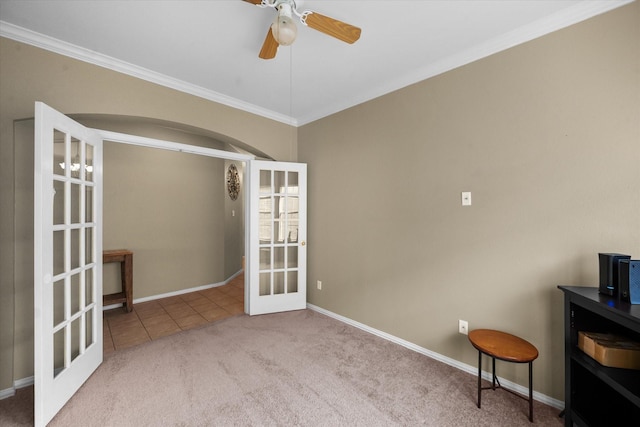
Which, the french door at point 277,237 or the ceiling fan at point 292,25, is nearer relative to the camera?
the ceiling fan at point 292,25

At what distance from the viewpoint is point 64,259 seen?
188cm

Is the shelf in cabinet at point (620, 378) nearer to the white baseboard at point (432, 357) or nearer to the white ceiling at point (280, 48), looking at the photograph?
the white baseboard at point (432, 357)

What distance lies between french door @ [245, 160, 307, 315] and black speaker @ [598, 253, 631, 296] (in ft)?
9.19

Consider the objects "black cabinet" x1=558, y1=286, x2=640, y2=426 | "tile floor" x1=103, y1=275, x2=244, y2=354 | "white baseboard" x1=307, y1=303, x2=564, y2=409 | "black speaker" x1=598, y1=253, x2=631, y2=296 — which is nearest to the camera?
"black cabinet" x1=558, y1=286, x2=640, y2=426

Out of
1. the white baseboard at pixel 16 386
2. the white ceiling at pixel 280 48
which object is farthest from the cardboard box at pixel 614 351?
the white baseboard at pixel 16 386

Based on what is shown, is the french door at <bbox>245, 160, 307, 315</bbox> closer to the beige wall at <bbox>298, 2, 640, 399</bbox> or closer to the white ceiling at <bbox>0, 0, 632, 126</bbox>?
the beige wall at <bbox>298, 2, 640, 399</bbox>

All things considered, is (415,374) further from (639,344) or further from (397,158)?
(397,158)

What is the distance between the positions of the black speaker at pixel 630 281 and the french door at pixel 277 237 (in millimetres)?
2877

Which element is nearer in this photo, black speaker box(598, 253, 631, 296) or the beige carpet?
black speaker box(598, 253, 631, 296)

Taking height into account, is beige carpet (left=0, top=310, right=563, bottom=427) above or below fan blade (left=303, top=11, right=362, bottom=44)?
below

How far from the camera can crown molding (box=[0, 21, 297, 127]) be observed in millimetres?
1929

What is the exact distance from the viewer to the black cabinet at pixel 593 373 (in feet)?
4.38

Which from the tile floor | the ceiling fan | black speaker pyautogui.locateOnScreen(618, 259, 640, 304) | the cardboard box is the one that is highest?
the ceiling fan

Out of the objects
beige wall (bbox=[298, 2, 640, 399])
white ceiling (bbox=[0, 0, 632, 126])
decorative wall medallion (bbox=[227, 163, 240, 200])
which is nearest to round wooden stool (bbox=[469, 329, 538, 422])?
beige wall (bbox=[298, 2, 640, 399])
